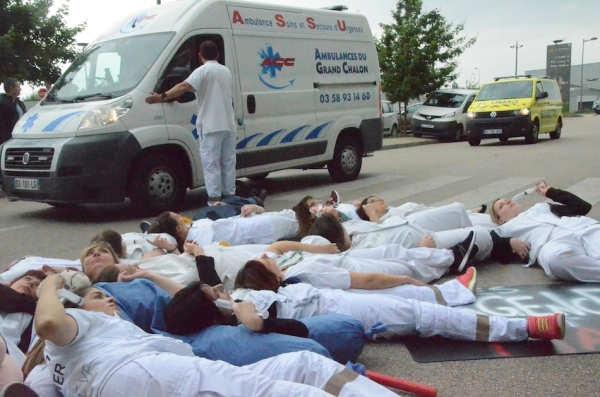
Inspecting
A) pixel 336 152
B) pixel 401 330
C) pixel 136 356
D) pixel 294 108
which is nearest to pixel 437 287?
pixel 401 330

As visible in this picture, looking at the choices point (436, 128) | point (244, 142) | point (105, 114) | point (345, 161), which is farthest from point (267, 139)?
point (436, 128)

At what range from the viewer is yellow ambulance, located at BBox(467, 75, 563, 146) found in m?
18.5

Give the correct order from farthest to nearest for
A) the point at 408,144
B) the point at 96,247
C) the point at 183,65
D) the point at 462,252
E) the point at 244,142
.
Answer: the point at 408,144, the point at 244,142, the point at 183,65, the point at 462,252, the point at 96,247

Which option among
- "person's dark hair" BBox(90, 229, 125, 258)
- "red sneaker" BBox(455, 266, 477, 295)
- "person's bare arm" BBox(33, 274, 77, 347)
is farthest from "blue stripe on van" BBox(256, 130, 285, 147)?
"person's bare arm" BBox(33, 274, 77, 347)

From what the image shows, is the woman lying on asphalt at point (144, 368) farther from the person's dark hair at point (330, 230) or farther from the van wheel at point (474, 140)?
the van wheel at point (474, 140)

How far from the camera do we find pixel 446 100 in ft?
75.3

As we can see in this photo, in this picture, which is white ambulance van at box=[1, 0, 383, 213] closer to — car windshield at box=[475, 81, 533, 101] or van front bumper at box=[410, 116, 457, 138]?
car windshield at box=[475, 81, 533, 101]

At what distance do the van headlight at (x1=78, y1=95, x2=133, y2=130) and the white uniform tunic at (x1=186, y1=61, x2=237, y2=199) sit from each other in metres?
0.84

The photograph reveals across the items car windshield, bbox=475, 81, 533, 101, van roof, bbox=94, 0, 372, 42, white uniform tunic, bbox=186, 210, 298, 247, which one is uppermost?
van roof, bbox=94, 0, 372, 42

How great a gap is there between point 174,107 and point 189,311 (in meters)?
5.55

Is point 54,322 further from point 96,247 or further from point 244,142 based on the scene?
point 244,142

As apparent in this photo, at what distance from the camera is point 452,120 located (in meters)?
21.9

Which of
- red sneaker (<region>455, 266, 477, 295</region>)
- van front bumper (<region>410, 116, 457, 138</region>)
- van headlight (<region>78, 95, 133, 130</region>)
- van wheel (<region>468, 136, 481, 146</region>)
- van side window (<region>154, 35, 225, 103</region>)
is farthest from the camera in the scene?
van front bumper (<region>410, 116, 457, 138</region>)

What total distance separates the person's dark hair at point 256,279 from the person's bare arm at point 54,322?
1.21 meters
